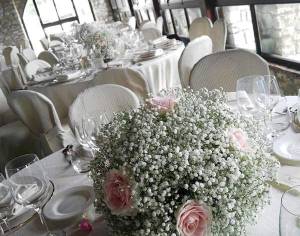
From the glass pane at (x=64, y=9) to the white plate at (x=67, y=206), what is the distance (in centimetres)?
A: 933

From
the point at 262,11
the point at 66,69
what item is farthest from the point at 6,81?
the point at 262,11

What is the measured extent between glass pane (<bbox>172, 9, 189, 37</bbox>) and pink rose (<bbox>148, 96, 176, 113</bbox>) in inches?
221

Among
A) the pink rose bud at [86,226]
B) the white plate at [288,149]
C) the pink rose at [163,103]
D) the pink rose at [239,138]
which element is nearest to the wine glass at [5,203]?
the pink rose bud at [86,226]

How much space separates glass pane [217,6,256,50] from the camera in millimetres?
3971

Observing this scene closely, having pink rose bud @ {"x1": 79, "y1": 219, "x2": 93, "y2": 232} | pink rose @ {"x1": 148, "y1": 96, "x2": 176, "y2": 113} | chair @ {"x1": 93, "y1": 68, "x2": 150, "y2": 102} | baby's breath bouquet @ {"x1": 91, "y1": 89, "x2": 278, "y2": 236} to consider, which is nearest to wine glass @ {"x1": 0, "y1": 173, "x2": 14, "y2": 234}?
pink rose bud @ {"x1": 79, "y1": 219, "x2": 93, "y2": 232}

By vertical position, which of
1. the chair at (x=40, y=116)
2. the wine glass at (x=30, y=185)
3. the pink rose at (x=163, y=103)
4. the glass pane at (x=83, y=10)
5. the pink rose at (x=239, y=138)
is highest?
the glass pane at (x=83, y=10)

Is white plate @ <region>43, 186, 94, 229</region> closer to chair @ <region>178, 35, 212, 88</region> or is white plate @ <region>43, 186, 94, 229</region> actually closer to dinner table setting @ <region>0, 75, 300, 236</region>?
dinner table setting @ <region>0, 75, 300, 236</region>

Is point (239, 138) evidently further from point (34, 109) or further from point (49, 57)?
point (49, 57)

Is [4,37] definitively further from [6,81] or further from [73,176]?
[73,176]

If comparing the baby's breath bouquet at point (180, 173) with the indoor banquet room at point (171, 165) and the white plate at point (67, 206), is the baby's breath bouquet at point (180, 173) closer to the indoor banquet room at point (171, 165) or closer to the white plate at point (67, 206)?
the indoor banquet room at point (171, 165)

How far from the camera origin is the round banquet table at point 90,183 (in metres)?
0.83

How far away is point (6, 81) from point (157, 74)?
3.07 m

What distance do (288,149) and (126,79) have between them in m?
1.56

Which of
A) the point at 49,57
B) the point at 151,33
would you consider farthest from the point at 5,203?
the point at 49,57
